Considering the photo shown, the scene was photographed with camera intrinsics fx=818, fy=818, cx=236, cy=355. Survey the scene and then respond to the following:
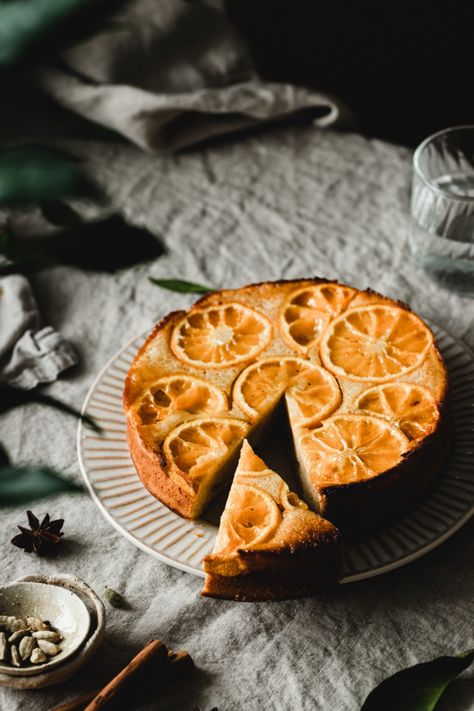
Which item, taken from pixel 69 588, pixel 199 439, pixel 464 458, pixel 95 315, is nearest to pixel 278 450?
pixel 199 439

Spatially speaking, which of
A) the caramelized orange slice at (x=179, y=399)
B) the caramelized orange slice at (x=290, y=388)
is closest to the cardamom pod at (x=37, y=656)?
the caramelized orange slice at (x=179, y=399)

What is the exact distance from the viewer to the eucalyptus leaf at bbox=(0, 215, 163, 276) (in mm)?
700

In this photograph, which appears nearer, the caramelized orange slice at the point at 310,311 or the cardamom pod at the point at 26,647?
the cardamom pod at the point at 26,647

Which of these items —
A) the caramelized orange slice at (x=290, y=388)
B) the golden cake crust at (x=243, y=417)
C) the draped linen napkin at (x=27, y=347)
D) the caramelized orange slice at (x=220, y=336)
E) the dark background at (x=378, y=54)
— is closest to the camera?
the golden cake crust at (x=243, y=417)

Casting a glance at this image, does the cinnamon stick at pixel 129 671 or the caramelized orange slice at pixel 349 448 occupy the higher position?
the caramelized orange slice at pixel 349 448

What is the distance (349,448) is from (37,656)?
2.53 feet

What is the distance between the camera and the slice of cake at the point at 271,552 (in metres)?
1.63

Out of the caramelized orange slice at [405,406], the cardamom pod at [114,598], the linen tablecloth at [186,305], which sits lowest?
the linen tablecloth at [186,305]

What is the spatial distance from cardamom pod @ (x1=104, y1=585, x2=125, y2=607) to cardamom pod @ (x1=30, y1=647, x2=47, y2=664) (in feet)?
0.77

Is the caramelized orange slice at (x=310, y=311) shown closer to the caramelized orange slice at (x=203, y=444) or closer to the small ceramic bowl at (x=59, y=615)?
the caramelized orange slice at (x=203, y=444)

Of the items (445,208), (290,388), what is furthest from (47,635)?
(445,208)

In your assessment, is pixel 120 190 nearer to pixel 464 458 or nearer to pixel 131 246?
pixel 464 458

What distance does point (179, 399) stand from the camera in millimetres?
1953

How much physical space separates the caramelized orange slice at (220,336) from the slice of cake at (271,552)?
0.43 meters
